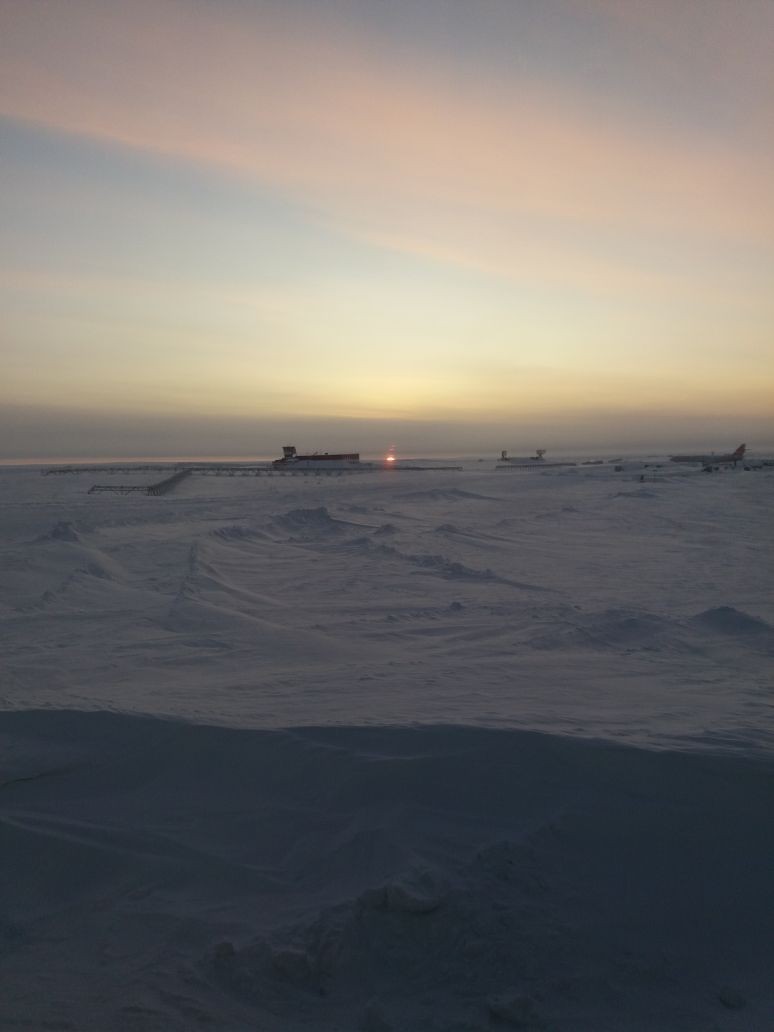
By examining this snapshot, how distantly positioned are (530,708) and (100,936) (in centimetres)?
336

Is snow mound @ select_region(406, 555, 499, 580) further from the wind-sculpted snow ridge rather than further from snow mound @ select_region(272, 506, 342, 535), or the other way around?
the wind-sculpted snow ridge

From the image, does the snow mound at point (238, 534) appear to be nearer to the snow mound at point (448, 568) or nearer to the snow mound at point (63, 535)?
the snow mound at point (63, 535)

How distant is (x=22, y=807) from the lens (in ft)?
14.1

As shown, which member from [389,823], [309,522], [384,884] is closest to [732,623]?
[389,823]

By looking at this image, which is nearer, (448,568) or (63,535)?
(448,568)

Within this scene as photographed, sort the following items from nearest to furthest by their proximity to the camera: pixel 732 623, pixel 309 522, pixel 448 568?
1. pixel 732 623
2. pixel 448 568
3. pixel 309 522

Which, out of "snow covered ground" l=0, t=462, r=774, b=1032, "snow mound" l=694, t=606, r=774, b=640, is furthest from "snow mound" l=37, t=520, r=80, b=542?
"snow mound" l=694, t=606, r=774, b=640

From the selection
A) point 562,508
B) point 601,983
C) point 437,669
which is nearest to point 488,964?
point 601,983

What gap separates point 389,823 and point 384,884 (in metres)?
0.54

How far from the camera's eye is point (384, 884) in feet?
11.3

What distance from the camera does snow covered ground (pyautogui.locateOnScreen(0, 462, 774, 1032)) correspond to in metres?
3.05

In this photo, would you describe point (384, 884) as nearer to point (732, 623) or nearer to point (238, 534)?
point (732, 623)

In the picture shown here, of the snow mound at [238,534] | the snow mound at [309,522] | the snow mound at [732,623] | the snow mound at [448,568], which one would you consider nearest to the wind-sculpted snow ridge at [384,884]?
the snow mound at [732,623]

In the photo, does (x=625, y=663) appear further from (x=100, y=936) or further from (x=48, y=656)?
(x=48, y=656)
